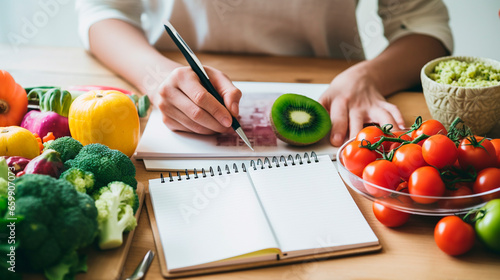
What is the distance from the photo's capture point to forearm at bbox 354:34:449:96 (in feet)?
4.25

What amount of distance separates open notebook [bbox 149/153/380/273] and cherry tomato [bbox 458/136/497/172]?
0.20 m

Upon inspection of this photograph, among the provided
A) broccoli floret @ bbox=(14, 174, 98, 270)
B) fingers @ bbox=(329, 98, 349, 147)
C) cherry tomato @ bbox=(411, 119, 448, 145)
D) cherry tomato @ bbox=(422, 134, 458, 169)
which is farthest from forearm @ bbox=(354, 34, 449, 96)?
broccoli floret @ bbox=(14, 174, 98, 270)

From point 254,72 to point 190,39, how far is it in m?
0.32

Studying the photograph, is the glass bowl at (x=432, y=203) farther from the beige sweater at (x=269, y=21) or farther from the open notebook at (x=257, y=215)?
the beige sweater at (x=269, y=21)

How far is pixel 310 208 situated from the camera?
81cm

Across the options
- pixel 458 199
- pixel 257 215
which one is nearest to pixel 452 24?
pixel 458 199

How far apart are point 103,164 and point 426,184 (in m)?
0.55

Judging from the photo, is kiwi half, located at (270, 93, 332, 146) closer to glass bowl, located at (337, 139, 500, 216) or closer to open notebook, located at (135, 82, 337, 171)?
open notebook, located at (135, 82, 337, 171)

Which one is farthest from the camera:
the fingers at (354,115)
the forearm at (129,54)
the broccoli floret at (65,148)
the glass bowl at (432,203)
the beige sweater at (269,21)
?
the beige sweater at (269,21)

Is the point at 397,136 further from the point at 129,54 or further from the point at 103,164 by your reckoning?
the point at 129,54

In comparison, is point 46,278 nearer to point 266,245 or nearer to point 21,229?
point 21,229

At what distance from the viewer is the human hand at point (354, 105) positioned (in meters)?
1.08

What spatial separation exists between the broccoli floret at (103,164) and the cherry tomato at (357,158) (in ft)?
1.31

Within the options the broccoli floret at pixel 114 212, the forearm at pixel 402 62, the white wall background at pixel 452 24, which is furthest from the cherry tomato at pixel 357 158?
the white wall background at pixel 452 24
